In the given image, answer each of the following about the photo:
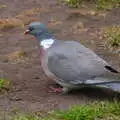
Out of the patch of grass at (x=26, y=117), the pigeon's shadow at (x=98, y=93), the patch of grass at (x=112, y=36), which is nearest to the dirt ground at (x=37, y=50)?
the pigeon's shadow at (x=98, y=93)

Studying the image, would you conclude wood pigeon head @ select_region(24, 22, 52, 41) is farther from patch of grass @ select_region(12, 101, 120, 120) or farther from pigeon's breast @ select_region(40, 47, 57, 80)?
patch of grass @ select_region(12, 101, 120, 120)

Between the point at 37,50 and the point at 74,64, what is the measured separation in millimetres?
1652

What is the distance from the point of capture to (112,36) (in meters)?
8.02

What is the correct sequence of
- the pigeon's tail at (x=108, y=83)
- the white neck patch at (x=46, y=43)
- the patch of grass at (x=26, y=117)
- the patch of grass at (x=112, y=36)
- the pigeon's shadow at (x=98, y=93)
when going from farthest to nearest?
the patch of grass at (x=112, y=36), the white neck patch at (x=46, y=43), the pigeon's shadow at (x=98, y=93), the pigeon's tail at (x=108, y=83), the patch of grass at (x=26, y=117)

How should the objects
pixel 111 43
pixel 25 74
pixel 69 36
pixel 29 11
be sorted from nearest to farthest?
pixel 25 74
pixel 111 43
pixel 69 36
pixel 29 11

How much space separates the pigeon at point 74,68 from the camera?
6.08 metres

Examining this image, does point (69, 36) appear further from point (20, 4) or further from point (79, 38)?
point (20, 4)

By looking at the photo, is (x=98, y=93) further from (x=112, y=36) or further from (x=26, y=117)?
(x=112, y=36)

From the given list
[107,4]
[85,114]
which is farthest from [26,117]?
[107,4]

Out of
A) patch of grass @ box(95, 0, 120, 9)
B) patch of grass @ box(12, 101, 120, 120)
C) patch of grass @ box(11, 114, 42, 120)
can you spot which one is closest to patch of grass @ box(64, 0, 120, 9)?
patch of grass @ box(95, 0, 120, 9)

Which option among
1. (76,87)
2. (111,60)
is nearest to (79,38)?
(111,60)

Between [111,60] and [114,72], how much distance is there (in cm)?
115

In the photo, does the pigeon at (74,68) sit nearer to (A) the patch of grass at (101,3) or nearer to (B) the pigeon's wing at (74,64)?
(B) the pigeon's wing at (74,64)

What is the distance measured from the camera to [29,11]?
9.62 m
